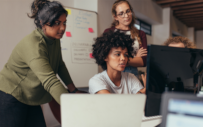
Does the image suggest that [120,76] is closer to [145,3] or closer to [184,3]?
[145,3]

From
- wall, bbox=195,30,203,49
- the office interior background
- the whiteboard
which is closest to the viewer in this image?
the office interior background

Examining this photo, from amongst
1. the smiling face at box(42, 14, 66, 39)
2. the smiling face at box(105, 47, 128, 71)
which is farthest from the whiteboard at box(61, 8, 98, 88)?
the smiling face at box(42, 14, 66, 39)

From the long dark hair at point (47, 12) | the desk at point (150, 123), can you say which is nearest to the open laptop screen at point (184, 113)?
the desk at point (150, 123)

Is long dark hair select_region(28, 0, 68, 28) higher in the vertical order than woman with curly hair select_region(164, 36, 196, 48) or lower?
higher

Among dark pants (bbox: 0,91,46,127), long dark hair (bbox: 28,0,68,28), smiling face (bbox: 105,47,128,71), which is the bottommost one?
dark pants (bbox: 0,91,46,127)

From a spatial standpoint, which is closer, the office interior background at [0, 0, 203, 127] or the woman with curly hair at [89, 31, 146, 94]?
the woman with curly hair at [89, 31, 146, 94]

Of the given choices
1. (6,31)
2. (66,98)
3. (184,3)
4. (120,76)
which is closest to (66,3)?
(6,31)

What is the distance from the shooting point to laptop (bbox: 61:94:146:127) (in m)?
0.57

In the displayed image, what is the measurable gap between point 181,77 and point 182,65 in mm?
61

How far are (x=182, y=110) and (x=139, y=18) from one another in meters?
5.32

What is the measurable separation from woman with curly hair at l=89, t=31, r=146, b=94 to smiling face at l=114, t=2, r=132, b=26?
370 mm

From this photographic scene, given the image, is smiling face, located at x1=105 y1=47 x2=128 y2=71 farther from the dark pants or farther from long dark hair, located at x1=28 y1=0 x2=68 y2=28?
the dark pants

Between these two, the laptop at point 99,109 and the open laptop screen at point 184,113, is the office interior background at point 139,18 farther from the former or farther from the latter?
the open laptop screen at point 184,113

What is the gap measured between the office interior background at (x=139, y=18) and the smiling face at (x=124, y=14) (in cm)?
128
